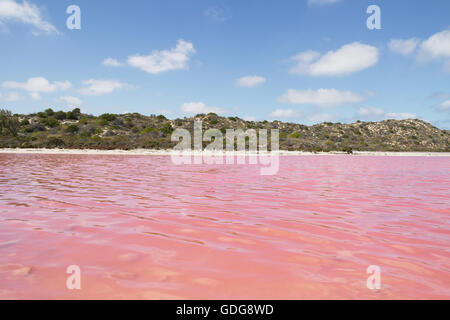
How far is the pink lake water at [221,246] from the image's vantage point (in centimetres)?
228

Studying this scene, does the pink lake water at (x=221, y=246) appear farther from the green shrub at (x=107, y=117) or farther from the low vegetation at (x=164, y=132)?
the green shrub at (x=107, y=117)

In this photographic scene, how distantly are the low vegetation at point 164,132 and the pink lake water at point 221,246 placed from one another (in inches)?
1054

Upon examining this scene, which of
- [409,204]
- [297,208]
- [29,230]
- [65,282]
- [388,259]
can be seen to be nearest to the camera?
[65,282]

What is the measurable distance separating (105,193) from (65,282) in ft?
14.1

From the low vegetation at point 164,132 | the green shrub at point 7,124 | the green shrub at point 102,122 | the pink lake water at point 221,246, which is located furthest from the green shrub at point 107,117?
the pink lake water at point 221,246

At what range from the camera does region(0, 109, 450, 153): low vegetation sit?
105ft

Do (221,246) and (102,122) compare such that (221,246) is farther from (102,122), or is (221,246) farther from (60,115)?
(60,115)

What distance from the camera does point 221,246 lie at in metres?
3.24

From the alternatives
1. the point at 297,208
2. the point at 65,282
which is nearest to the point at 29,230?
the point at 65,282

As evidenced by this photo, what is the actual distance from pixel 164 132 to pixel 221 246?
4251 centimetres

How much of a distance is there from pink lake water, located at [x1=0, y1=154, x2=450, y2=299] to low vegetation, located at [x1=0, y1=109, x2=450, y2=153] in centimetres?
2678

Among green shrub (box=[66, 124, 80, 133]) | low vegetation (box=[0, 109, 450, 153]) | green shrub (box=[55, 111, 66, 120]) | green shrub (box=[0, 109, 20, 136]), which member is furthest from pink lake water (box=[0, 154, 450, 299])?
green shrub (box=[55, 111, 66, 120])

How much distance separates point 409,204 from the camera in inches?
223
